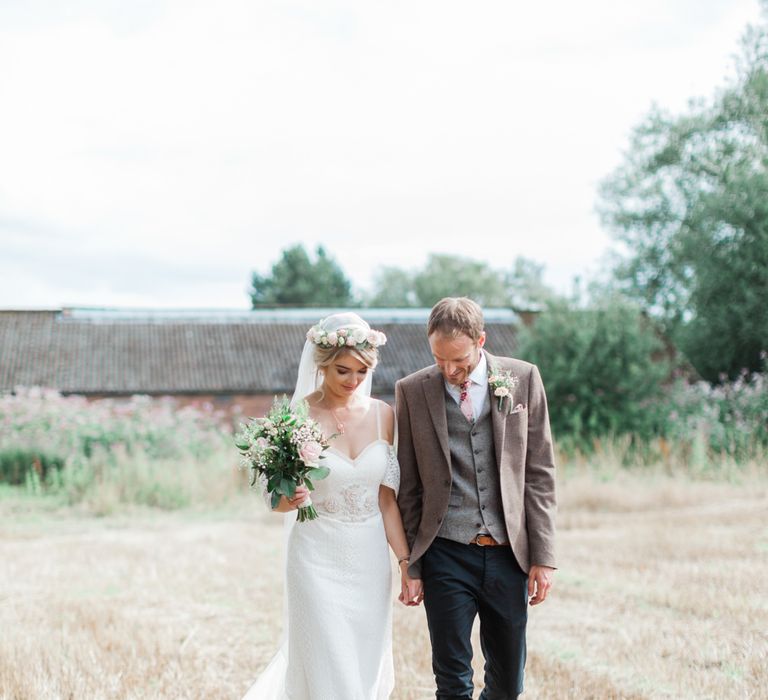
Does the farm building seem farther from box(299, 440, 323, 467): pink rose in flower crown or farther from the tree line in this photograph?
box(299, 440, 323, 467): pink rose in flower crown

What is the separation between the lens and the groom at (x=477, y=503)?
4059mm

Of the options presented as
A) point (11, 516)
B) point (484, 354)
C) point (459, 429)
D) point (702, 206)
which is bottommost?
point (11, 516)

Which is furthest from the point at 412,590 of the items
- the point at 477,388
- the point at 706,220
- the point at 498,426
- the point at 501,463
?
the point at 706,220

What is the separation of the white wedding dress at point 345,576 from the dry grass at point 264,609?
1.16 meters

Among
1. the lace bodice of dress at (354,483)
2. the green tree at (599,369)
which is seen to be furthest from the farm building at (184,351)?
the lace bodice of dress at (354,483)

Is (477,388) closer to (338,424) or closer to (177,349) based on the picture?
(338,424)

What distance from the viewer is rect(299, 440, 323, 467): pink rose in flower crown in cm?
404

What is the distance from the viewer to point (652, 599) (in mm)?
7578

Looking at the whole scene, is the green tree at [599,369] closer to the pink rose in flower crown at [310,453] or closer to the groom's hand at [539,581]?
the groom's hand at [539,581]

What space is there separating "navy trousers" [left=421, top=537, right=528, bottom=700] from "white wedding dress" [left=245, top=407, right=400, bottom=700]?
0.35 metres

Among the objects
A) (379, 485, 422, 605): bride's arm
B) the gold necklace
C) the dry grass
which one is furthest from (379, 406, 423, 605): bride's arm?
the dry grass

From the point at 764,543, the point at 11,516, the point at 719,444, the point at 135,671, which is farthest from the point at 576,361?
the point at 135,671

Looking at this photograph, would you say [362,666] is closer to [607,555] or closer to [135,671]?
[135,671]

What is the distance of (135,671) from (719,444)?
1360cm
